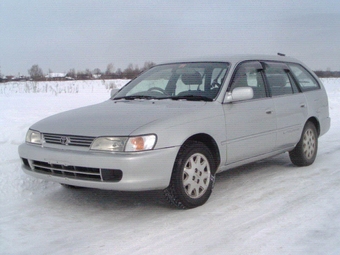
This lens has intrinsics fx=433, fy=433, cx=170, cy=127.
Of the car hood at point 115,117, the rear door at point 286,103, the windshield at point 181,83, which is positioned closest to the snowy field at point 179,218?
the rear door at point 286,103

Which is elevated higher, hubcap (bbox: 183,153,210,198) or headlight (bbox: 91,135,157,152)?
headlight (bbox: 91,135,157,152)

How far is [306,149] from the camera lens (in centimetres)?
616

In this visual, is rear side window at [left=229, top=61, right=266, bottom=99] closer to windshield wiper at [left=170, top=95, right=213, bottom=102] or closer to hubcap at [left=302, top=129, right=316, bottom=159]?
windshield wiper at [left=170, top=95, right=213, bottom=102]

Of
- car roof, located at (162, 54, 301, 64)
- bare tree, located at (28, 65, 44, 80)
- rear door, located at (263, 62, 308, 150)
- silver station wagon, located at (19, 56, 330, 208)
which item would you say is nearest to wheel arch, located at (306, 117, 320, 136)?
silver station wagon, located at (19, 56, 330, 208)

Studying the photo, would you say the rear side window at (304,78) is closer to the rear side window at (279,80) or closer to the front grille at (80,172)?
the rear side window at (279,80)

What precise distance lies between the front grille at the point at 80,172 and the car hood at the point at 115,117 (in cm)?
→ 33

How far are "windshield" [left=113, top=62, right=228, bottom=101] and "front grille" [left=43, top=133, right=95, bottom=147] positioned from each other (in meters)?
1.30

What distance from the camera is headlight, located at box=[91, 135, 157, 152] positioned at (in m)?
3.91

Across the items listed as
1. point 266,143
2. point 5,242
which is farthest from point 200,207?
point 5,242

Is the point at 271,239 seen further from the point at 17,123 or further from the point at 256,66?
the point at 17,123

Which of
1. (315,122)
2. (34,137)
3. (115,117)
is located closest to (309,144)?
(315,122)

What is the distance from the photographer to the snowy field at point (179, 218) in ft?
11.1

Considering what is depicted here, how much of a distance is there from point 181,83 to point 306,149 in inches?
86.5

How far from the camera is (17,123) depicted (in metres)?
7.63
